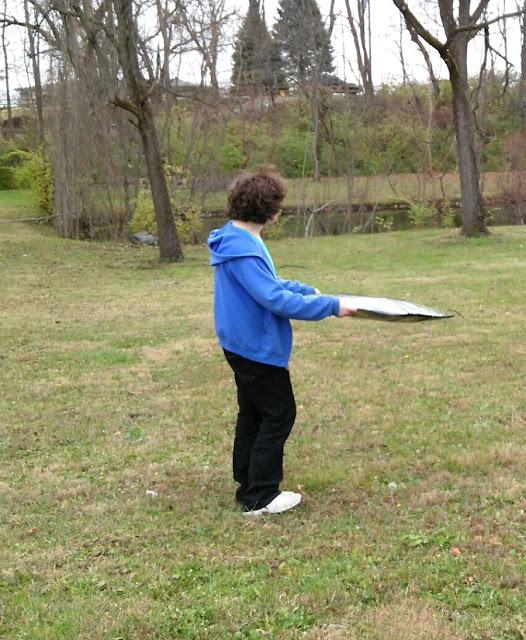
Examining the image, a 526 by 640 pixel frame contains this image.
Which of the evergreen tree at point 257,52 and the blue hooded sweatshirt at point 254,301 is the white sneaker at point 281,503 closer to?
the blue hooded sweatshirt at point 254,301

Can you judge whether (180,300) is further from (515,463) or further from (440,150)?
(440,150)

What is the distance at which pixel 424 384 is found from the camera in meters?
6.54

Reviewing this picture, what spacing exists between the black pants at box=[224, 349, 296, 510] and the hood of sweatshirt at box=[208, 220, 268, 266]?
0.53 metres

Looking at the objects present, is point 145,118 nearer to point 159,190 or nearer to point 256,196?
point 159,190

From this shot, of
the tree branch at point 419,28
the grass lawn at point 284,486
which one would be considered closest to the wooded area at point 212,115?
the tree branch at point 419,28

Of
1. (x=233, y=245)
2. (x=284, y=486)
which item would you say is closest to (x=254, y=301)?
(x=233, y=245)

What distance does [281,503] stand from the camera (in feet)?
13.3

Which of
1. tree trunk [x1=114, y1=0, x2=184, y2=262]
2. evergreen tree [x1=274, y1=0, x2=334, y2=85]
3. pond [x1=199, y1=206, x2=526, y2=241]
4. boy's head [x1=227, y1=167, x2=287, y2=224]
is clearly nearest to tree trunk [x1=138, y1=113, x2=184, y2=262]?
tree trunk [x1=114, y1=0, x2=184, y2=262]

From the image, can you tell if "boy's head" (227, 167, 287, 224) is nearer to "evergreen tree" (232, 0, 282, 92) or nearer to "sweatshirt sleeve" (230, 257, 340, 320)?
"sweatshirt sleeve" (230, 257, 340, 320)

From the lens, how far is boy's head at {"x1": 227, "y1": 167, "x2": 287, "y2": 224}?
12.3 feet

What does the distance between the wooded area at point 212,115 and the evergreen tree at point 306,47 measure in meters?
0.09

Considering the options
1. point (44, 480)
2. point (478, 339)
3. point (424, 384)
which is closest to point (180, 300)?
point (478, 339)

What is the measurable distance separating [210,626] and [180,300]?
9296mm

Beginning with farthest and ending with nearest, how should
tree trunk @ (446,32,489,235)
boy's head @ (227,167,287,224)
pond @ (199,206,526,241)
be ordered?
pond @ (199,206,526,241) → tree trunk @ (446,32,489,235) → boy's head @ (227,167,287,224)
